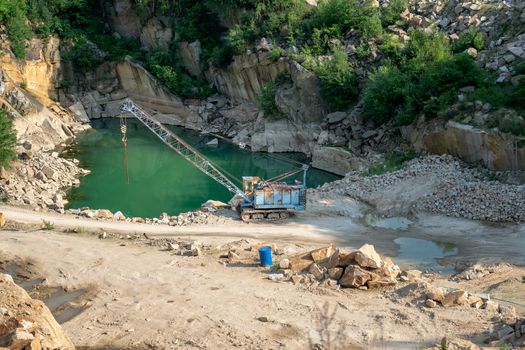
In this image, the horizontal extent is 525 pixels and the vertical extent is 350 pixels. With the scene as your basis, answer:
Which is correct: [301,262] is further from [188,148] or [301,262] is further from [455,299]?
[188,148]

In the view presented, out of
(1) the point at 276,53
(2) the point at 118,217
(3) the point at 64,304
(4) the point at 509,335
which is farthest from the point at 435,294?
(1) the point at 276,53

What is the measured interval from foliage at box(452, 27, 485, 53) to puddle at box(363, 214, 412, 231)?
13722 mm

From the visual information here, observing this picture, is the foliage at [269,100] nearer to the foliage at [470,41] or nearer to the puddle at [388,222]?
the foliage at [470,41]

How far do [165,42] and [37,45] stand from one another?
10.2m

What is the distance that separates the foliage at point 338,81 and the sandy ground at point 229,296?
15517mm

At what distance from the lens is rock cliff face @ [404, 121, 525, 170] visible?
3266cm

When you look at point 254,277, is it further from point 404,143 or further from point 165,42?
point 165,42

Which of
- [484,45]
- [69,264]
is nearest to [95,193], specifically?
[69,264]

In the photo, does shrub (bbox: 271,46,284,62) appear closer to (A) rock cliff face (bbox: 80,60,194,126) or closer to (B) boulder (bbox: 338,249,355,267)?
(A) rock cliff face (bbox: 80,60,194,126)

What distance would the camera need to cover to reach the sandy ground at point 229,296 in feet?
62.0

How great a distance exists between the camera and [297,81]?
45875 mm

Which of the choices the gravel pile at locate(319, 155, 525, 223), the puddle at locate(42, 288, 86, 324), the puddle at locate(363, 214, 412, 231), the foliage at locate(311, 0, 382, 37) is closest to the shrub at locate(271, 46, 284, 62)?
the foliage at locate(311, 0, 382, 37)

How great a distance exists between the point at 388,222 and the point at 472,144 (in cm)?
616

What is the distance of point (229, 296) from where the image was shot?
21672 mm
